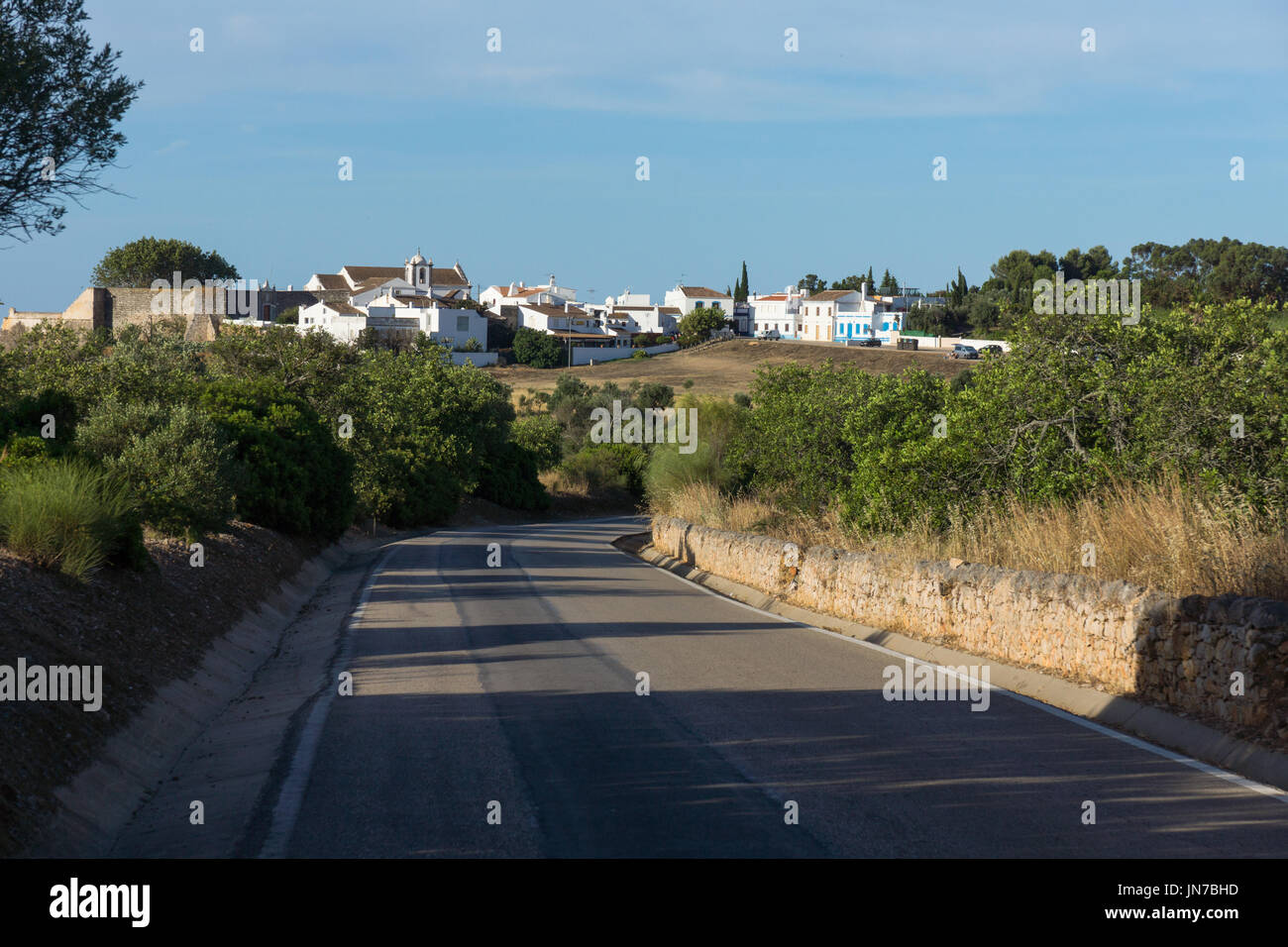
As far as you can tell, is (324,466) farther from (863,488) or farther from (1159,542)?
(1159,542)

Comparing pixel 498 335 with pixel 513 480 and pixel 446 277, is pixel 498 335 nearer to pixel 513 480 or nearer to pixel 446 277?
pixel 446 277

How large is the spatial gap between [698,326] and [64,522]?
116 metres

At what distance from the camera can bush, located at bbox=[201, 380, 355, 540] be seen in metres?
24.8

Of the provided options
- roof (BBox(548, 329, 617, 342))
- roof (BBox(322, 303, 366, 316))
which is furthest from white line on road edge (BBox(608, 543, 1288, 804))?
roof (BBox(548, 329, 617, 342))

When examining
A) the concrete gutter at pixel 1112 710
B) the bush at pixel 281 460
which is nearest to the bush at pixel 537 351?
the bush at pixel 281 460

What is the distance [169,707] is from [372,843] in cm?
506

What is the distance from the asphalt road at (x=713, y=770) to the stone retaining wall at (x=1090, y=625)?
81cm

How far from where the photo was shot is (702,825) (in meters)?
6.70

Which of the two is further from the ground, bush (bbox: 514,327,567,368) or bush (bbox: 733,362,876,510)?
bush (bbox: 514,327,567,368)

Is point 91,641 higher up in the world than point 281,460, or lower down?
lower down

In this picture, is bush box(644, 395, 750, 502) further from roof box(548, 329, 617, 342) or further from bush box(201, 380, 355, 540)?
roof box(548, 329, 617, 342)

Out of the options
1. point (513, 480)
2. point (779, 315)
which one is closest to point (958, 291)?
point (779, 315)

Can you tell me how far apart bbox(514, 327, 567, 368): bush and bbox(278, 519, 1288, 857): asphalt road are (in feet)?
312

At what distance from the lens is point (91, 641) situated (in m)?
10.8
